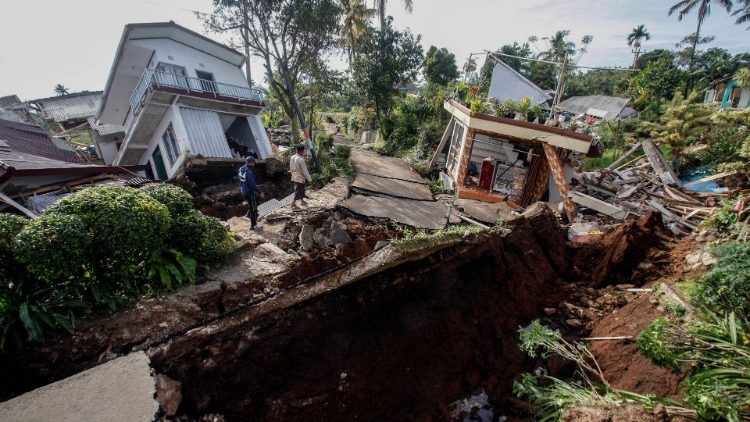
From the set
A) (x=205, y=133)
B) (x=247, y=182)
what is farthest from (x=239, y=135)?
(x=247, y=182)

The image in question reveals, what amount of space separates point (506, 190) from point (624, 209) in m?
3.34

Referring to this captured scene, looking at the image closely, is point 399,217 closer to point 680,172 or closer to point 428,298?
point 428,298

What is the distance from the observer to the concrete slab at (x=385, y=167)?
39.4 ft

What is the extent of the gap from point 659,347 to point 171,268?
247 inches

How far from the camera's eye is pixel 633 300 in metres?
4.89

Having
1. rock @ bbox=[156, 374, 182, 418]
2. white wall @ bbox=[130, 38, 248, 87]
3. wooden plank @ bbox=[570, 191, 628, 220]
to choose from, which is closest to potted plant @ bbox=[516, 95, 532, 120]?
wooden plank @ bbox=[570, 191, 628, 220]

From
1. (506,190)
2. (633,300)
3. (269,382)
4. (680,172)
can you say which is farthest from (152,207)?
(680,172)

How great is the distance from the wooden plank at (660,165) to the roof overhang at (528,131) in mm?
4441

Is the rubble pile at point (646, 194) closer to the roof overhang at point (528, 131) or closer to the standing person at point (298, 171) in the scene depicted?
the roof overhang at point (528, 131)

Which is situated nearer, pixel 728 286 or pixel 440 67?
pixel 728 286

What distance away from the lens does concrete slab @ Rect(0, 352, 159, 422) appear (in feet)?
8.79

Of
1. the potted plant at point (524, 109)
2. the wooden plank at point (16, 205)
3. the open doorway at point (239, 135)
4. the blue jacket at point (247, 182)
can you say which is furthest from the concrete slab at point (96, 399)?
the open doorway at point (239, 135)

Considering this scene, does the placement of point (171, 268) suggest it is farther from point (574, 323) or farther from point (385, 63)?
point (385, 63)

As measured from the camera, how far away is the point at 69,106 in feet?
92.4
